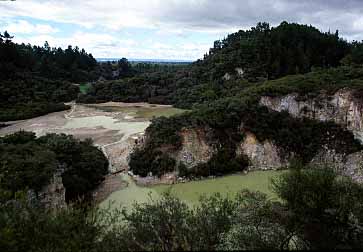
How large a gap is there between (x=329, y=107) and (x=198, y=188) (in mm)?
16592

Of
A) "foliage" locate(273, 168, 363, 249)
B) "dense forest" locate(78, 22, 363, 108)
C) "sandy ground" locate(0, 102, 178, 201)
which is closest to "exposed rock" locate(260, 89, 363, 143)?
"dense forest" locate(78, 22, 363, 108)

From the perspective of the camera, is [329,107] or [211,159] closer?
[211,159]

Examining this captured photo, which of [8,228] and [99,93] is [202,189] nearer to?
[8,228]

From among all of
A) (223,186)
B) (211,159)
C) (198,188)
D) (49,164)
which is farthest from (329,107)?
(49,164)

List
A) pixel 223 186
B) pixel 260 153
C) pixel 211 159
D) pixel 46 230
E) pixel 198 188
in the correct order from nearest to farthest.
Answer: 1. pixel 46 230
2. pixel 198 188
3. pixel 223 186
4. pixel 211 159
5. pixel 260 153

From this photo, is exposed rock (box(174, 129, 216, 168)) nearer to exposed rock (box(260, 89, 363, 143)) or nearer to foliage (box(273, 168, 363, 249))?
exposed rock (box(260, 89, 363, 143))

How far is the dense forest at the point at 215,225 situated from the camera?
13789 millimetres

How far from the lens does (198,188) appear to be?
1339 inches

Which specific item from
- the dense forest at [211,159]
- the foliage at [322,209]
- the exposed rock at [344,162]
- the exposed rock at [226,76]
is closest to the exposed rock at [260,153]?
the dense forest at [211,159]

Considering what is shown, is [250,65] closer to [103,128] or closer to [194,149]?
[103,128]

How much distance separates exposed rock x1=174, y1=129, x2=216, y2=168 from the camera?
3769cm

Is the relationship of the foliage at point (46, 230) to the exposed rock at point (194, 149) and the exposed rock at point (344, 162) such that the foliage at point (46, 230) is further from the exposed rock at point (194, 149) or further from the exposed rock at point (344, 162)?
the exposed rock at point (344, 162)

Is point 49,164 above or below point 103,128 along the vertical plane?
above

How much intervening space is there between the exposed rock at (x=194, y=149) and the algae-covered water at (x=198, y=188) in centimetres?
259
